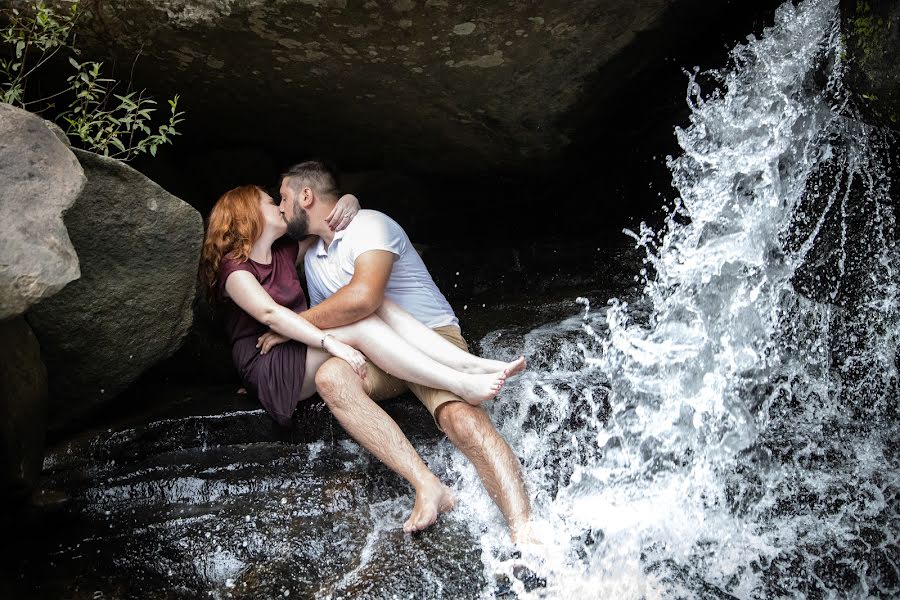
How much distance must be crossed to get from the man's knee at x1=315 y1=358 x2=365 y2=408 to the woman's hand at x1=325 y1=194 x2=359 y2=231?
2.67ft

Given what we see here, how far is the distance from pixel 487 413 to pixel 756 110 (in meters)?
2.20

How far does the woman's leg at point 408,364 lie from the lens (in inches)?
141

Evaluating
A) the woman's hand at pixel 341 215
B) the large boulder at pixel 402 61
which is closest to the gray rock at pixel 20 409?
the woman's hand at pixel 341 215

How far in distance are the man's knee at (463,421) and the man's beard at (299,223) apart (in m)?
1.23

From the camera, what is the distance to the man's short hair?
425cm

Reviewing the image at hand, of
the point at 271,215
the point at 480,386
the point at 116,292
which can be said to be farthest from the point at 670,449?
the point at 116,292

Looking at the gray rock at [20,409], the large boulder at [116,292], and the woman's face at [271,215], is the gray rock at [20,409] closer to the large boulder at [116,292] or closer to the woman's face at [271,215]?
the large boulder at [116,292]

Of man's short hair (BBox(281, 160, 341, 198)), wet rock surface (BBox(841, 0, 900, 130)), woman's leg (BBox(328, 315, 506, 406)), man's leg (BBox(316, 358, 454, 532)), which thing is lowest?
man's leg (BBox(316, 358, 454, 532))

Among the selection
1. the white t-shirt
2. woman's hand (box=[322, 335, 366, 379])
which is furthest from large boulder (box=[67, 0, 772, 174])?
woman's hand (box=[322, 335, 366, 379])

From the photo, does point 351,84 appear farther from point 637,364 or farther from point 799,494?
point 799,494

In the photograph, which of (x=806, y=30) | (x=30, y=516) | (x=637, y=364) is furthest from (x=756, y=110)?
(x=30, y=516)

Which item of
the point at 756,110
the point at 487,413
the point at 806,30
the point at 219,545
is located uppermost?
the point at 806,30

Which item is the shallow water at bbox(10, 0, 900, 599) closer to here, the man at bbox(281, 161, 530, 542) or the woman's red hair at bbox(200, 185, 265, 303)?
the man at bbox(281, 161, 530, 542)

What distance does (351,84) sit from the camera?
4.62 m
